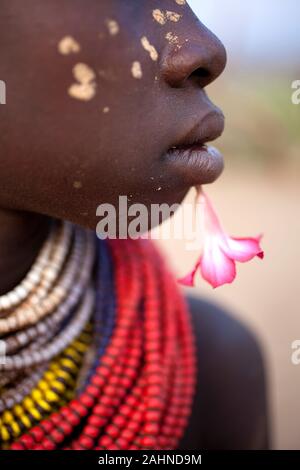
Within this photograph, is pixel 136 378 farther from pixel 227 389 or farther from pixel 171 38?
pixel 171 38

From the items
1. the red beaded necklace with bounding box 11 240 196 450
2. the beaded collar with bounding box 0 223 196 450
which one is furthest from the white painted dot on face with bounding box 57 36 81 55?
the red beaded necklace with bounding box 11 240 196 450

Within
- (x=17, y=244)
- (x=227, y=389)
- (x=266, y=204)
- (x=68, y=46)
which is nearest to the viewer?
(x=68, y=46)

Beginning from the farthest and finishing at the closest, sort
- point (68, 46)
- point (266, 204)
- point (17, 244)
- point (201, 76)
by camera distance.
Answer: point (266, 204), point (17, 244), point (201, 76), point (68, 46)

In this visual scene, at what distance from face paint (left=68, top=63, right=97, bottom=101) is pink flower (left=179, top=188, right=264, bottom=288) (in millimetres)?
286

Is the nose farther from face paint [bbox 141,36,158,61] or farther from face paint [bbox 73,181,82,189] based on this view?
face paint [bbox 73,181,82,189]

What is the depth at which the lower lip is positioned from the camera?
936 millimetres

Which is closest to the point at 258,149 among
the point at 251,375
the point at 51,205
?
the point at 251,375

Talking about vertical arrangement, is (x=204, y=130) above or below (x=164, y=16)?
below

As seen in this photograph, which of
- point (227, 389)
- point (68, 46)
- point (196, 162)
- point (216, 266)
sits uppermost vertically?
point (68, 46)

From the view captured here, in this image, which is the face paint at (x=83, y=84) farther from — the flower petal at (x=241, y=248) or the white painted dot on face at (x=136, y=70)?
the flower petal at (x=241, y=248)

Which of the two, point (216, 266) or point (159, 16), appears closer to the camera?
point (159, 16)

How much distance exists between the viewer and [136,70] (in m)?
0.88

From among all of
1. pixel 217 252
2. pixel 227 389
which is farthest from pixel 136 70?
pixel 227 389

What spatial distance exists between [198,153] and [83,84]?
196 mm
